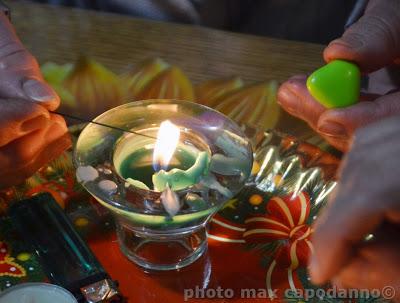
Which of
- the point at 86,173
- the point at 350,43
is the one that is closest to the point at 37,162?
the point at 86,173

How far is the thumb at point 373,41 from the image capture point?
0.71 metres

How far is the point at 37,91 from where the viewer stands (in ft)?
2.27

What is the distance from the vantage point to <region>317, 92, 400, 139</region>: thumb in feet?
2.20

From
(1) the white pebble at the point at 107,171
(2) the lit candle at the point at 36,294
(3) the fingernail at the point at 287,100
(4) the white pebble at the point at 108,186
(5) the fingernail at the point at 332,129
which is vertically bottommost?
(2) the lit candle at the point at 36,294

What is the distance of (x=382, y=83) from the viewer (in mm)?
909

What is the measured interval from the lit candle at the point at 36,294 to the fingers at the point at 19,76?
8.6 inches

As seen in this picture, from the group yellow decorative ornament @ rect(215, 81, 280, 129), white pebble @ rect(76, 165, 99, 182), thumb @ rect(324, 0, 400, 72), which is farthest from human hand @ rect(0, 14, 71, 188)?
thumb @ rect(324, 0, 400, 72)

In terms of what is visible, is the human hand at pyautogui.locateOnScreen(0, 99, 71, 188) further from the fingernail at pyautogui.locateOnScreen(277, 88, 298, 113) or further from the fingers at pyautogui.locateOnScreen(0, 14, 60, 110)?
the fingernail at pyautogui.locateOnScreen(277, 88, 298, 113)

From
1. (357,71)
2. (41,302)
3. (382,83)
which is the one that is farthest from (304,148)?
(41,302)

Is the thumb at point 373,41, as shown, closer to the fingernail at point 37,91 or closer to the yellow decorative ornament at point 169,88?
the yellow decorative ornament at point 169,88

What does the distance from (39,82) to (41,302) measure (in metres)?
0.27

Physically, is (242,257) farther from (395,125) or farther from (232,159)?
(395,125)

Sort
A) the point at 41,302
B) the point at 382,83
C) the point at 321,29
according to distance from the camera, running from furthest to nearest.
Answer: the point at 321,29, the point at 382,83, the point at 41,302

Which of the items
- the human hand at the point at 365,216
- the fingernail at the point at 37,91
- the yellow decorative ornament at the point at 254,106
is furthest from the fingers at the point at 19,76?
the human hand at the point at 365,216
